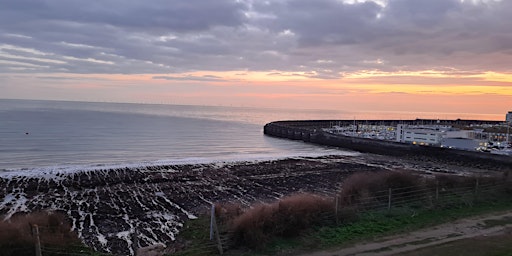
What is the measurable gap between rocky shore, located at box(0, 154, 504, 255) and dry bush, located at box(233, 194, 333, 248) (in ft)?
13.2

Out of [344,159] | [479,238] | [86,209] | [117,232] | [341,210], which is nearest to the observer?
[479,238]

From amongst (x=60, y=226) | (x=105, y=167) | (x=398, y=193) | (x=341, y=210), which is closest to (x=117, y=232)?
(x=60, y=226)

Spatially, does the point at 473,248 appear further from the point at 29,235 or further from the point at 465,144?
the point at 465,144

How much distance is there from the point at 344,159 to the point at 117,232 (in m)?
30.7

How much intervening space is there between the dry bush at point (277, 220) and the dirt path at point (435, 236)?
1419mm

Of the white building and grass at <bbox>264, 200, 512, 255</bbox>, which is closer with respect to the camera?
grass at <bbox>264, 200, 512, 255</bbox>

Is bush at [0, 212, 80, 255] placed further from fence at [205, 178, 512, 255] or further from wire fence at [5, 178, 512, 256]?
fence at [205, 178, 512, 255]

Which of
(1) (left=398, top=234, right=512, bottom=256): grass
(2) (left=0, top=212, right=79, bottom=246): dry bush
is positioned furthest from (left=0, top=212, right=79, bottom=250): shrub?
(1) (left=398, top=234, right=512, bottom=256): grass

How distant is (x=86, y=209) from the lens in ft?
60.3

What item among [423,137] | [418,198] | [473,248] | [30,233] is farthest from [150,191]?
[423,137]

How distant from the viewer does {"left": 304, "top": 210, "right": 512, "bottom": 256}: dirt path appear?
33.0 ft

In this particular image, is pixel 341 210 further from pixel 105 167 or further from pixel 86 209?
pixel 105 167

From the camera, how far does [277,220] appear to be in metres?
A: 11.2

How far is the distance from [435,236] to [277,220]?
188 inches
